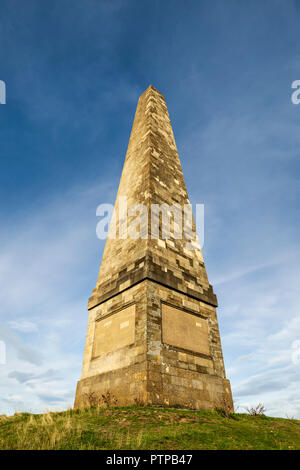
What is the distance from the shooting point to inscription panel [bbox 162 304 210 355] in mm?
10508

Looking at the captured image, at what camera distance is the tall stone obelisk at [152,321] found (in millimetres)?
9508

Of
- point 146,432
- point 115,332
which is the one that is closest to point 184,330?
point 115,332

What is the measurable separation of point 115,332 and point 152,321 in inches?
74.1

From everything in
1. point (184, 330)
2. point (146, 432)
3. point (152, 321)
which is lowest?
point (146, 432)

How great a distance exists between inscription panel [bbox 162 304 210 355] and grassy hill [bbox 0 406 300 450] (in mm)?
2470

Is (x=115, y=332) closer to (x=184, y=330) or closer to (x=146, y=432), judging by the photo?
(x=184, y=330)

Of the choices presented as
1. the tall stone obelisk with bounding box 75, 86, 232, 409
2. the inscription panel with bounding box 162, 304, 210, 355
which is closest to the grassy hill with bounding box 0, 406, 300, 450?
the tall stone obelisk with bounding box 75, 86, 232, 409

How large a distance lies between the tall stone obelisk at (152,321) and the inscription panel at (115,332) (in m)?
0.04

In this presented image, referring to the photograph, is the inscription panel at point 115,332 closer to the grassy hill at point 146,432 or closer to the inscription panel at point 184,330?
the inscription panel at point 184,330

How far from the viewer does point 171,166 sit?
1705cm

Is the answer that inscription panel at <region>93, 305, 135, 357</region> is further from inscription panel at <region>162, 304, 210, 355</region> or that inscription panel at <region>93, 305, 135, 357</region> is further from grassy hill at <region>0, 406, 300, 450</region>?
grassy hill at <region>0, 406, 300, 450</region>

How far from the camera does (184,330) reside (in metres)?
11.1
